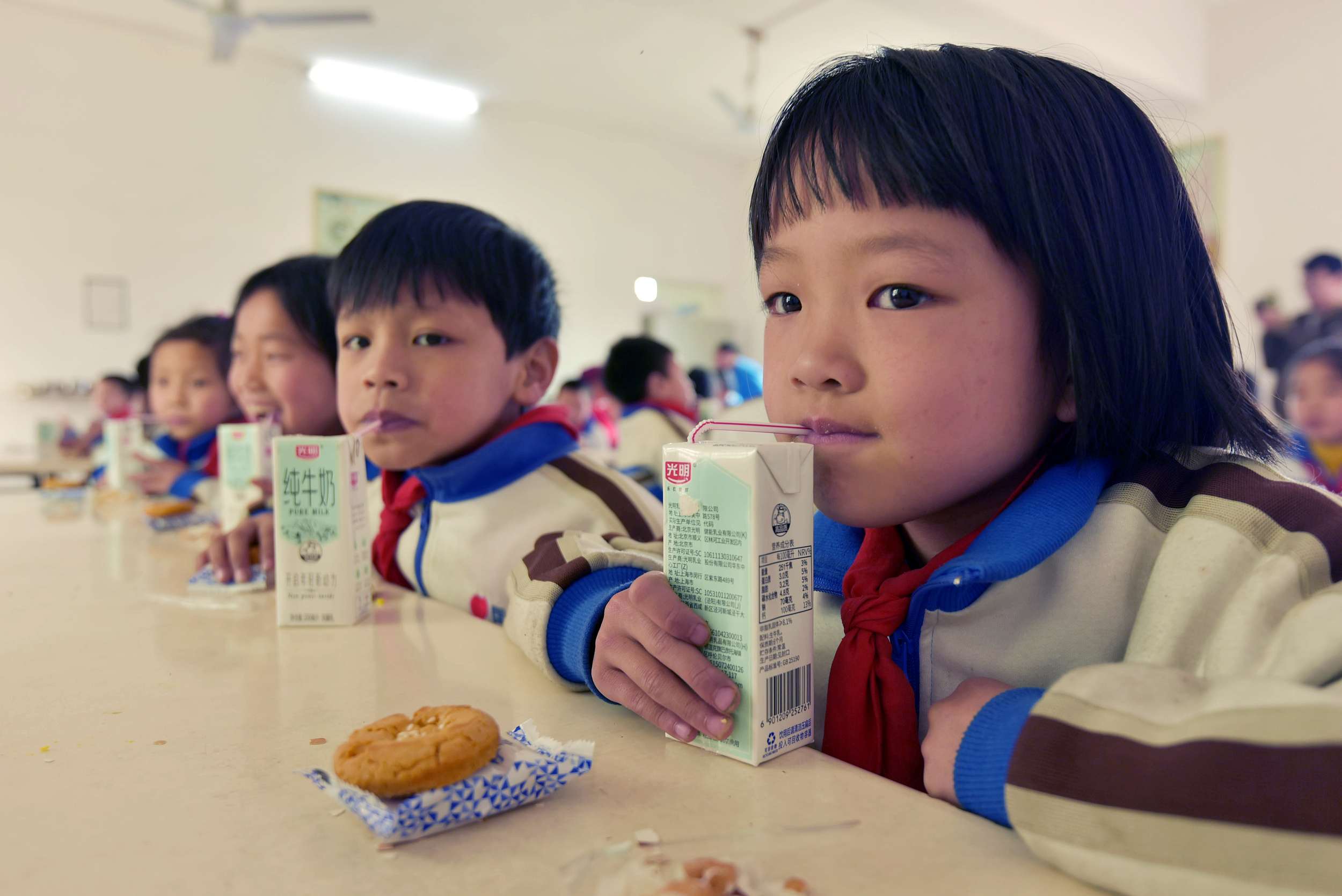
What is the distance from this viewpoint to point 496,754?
48 centimetres

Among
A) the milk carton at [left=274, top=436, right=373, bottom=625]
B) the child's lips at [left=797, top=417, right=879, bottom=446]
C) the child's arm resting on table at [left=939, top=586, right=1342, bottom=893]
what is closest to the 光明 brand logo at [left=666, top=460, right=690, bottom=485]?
the child's lips at [left=797, top=417, right=879, bottom=446]

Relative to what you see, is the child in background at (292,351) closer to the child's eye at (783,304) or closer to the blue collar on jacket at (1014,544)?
the child's eye at (783,304)

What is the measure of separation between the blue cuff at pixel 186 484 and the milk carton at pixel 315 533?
1.49 metres

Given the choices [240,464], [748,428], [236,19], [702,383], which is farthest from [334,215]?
[748,428]

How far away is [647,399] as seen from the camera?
158 inches

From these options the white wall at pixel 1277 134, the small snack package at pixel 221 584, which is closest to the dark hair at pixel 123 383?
the small snack package at pixel 221 584

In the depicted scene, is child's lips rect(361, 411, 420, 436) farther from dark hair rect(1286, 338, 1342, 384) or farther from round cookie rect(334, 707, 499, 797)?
dark hair rect(1286, 338, 1342, 384)

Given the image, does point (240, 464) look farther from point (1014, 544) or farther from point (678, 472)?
point (1014, 544)

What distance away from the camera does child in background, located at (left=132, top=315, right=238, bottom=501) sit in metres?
2.28

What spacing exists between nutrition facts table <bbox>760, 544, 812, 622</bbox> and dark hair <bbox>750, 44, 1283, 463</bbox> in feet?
0.79

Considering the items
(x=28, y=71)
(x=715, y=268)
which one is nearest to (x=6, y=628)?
(x=28, y=71)

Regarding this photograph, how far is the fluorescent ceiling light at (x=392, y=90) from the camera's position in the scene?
6.03 m

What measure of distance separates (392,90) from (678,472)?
22.4 feet

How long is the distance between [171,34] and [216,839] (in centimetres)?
660
